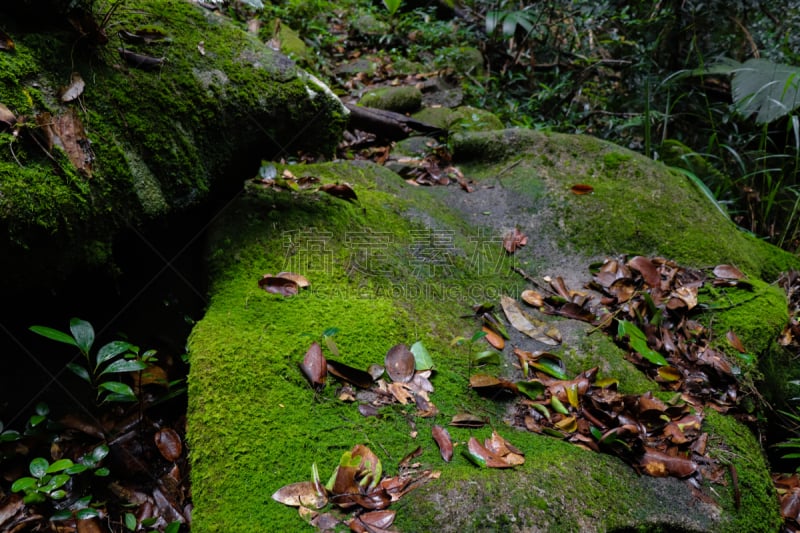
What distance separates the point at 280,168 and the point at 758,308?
297 centimetres

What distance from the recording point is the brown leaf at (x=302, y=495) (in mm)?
1467

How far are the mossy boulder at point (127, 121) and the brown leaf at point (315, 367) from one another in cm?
86

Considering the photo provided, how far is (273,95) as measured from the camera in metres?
2.41

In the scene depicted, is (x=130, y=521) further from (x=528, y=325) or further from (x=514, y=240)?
(x=514, y=240)

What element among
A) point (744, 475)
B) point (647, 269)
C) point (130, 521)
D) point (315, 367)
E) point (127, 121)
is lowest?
point (130, 521)

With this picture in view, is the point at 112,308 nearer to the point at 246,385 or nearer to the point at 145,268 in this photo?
the point at 145,268

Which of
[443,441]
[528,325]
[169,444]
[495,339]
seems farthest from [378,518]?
[528,325]

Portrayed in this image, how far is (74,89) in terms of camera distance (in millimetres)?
1861

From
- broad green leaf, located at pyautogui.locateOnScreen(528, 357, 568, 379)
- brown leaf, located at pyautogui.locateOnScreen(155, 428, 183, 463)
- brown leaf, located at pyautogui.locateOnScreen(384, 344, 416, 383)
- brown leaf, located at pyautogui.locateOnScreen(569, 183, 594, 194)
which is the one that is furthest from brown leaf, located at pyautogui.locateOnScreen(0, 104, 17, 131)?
brown leaf, located at pyautogui.locateOnScreen(569, 183, 594, 194)

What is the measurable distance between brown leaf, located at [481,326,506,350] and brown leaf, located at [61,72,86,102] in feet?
6.61

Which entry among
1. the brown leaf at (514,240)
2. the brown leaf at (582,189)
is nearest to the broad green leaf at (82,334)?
the brown leaf at (514,240)

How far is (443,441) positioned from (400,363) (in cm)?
40

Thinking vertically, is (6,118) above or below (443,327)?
above

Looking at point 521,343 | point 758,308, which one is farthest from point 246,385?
point 758,308
